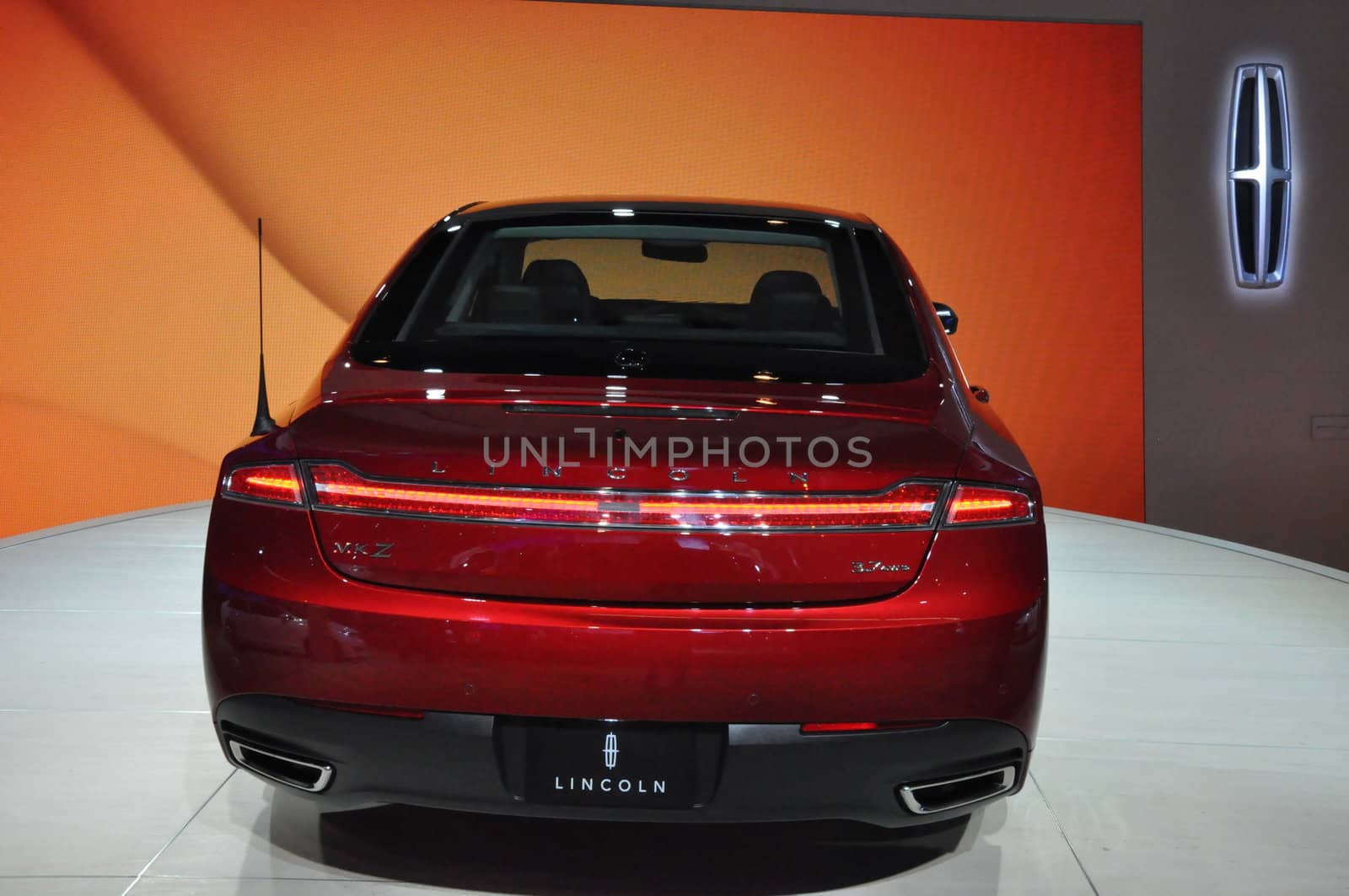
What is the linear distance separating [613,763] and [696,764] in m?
0.11

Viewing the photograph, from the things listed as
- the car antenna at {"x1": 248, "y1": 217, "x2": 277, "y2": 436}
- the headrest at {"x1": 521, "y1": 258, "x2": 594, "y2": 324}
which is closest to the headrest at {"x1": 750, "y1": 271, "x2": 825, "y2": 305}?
the headrest at {"x1": 521, "y1": 258, "x2": 594, "y2": 324}

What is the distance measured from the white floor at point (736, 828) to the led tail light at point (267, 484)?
72 centimetres

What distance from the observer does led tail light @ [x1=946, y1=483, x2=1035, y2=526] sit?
1665 millimetres

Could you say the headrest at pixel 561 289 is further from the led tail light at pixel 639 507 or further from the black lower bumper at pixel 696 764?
the black lower bumper at pixel 696 764

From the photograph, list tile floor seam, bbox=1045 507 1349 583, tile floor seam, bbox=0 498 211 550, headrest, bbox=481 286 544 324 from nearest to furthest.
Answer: headrest, bbox=481 286 544 324
tile floor seam, bbox=1045 507 1349 583
tile floor seam, bbox=0 498 211 550

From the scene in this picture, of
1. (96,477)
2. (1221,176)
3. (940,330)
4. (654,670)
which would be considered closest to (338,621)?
(654,670)

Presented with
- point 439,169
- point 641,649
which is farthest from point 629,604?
point 439,169

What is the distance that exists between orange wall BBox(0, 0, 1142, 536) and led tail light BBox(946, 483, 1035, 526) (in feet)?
20.2

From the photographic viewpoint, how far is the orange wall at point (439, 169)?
22.9 ft

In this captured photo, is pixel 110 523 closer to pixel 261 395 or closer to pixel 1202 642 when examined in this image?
pixel 261 395

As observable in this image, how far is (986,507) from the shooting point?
1687mm

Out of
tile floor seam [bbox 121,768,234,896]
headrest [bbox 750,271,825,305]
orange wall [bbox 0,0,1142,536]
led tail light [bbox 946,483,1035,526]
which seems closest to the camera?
led tail light [bbox 946,483,1035,526]

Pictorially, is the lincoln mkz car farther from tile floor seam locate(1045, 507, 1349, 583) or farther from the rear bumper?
tile floor seam locate(1045, 507, 1349, 583)

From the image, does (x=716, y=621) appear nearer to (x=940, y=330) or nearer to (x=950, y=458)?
(x=950, y=458)
